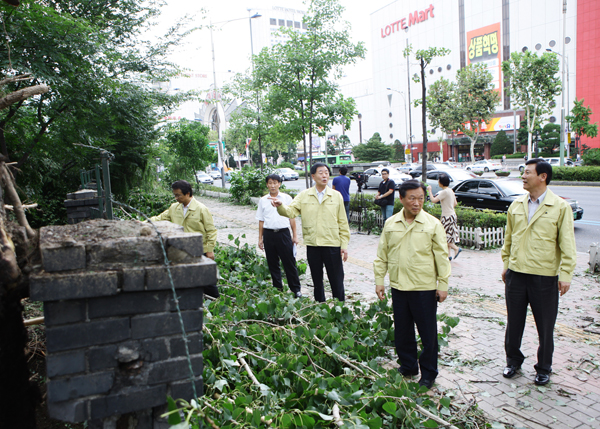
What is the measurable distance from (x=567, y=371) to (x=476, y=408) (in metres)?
1.41

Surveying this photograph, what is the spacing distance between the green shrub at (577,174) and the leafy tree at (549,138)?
24231 millimetres

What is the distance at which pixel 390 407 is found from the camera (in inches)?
99.8

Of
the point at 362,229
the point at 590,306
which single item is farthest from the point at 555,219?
the point at 362,229

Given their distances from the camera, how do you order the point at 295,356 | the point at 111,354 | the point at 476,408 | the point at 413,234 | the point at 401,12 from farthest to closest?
the point at 401,12 < the point at 413,234 < the point at 476,408 < the point at 295,356 < the point at 111,354

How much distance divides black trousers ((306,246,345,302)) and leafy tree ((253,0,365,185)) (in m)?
9.48

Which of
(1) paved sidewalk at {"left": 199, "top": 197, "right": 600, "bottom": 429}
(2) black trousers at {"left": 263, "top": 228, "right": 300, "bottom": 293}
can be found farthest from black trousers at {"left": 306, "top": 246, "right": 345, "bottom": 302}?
(1) paved sidewalk at {"left": 199, "top": 197, "right": 600, "bottom": 429}

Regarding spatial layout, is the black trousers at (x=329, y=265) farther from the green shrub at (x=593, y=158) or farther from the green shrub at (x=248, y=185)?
the green shrub at (x=593, y=158)

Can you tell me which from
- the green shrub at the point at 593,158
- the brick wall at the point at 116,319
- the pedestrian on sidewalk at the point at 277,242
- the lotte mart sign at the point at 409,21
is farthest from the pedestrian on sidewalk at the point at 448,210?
the lotte mart sign at the point at 409,21

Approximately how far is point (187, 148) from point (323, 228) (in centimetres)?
1927

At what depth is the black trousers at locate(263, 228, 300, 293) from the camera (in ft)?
18.9

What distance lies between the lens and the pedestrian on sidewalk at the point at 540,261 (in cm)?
365

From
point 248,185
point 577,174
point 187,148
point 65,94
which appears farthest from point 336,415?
point 577,174

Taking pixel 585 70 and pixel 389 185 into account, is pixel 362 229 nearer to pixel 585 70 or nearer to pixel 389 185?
pixel 389 185

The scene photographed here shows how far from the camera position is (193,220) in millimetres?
5176
